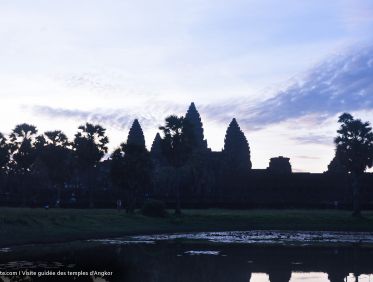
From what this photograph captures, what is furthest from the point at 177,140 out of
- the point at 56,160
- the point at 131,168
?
the point at 56,160

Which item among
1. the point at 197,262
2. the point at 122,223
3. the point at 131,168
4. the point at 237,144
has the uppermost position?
the point at 237,144

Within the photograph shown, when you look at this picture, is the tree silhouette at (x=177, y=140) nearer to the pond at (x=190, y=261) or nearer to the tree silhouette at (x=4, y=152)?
the tree silhouette at (x=4, y=152)

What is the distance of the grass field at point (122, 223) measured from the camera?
38.6m

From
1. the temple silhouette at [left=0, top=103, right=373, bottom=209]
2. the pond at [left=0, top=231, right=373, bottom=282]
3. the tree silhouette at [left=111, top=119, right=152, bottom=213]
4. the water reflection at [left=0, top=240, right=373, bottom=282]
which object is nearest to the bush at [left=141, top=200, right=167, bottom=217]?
the tree silhouette at [left=111, top=119, right=152, bottom=213]

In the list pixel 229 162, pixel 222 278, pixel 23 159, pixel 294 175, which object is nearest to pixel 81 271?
pixel 222 278

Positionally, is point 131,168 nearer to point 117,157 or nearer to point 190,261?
point 117,157

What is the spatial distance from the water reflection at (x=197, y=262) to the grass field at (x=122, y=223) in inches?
196

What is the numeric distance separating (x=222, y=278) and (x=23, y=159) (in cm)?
5566

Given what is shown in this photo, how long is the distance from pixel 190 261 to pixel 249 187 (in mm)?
57637

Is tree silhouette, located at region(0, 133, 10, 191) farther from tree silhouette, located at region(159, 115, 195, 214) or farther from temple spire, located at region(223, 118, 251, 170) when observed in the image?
temple spire, located at region(223, 118, 251, 170)

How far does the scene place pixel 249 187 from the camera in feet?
279

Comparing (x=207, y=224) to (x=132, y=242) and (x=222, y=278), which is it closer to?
(x=132, y=242)

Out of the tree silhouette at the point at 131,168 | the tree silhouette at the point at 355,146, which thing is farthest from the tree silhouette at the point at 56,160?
the tree silhouette at the point at 355,146

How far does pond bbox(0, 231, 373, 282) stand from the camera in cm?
2264
